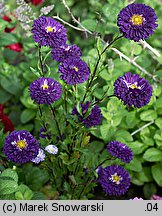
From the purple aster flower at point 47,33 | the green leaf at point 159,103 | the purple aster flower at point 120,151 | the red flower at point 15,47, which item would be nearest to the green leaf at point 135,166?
the green leaf at point 159,103

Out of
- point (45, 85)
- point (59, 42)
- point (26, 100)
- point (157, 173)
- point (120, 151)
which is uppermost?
point (59, 42)

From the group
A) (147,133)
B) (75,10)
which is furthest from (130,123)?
(75,10)

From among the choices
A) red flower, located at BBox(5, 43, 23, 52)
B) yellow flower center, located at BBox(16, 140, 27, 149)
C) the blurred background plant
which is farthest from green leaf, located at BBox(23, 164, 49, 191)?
red flower, located at BBox(5, 43, 23, 52)

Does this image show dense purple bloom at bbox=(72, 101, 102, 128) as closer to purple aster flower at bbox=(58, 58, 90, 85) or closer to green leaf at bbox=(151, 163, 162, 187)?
purple aster flower at bbox=(58, 58, 90, 85)

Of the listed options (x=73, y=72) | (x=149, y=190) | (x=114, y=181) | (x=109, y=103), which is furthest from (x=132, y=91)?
(x=149, y=190)

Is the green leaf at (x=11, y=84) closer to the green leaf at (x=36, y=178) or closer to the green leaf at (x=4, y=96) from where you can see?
the green leaf at (x=4, y=96)

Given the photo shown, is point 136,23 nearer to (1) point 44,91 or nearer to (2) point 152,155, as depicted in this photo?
(1) point 44,91

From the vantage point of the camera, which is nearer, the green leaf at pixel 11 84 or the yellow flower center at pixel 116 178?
the yellow flower center at pixel 116 178
